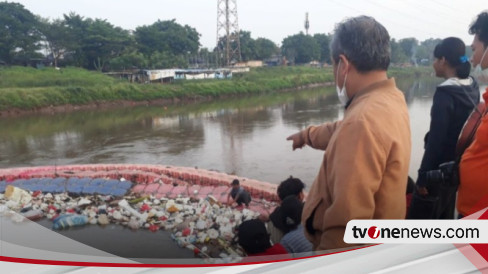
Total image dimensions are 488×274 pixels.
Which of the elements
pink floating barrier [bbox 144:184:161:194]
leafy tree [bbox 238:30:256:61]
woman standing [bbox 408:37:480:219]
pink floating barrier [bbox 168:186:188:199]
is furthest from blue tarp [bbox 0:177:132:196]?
woman standing [bbox 408:37:480:219]

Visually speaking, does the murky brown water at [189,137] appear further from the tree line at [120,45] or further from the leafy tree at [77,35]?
the leafy tree at [77,35]

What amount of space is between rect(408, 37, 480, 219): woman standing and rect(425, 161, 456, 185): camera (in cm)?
3

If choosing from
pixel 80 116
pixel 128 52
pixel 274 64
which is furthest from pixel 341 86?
pixel 80 116

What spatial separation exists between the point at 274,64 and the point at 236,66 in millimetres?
418

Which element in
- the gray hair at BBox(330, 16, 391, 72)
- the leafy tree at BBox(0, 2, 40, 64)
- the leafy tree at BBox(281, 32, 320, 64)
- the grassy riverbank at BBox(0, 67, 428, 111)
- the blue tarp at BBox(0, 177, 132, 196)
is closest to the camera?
the gray hair at BBox(330, 16, 391, 72)

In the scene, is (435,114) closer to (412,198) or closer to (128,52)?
(412,198)

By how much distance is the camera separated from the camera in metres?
1.19

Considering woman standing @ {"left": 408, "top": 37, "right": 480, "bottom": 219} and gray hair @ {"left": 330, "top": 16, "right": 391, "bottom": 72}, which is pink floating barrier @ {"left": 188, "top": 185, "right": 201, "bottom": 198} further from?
gray hair @ {"left": 330, "top": 16, "right": 391, "bottom": 72}

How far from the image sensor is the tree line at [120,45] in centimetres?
121

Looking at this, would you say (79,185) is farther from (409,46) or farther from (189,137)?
(189,137)

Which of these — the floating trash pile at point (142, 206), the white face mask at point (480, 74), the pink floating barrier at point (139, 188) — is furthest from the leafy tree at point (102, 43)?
the pink floating barrier at point (139, 188)

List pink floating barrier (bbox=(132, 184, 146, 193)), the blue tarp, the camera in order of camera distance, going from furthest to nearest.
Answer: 1. pink floating barrier (bbox=(132, 184, 146, 193))
2. the blue tarp
3. the camera

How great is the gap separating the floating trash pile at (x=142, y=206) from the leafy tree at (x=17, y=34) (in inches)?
19.8

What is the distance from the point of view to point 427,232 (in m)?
0.90
